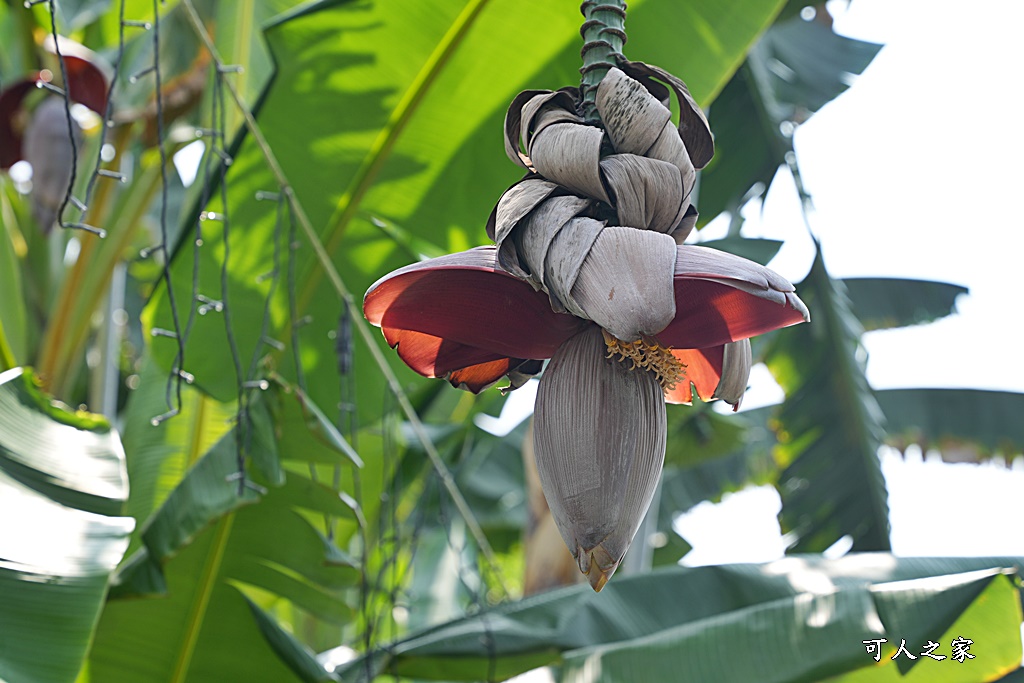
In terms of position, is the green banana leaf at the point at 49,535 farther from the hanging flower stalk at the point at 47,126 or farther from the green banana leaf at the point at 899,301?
the green banana leaf at the point at 899,301

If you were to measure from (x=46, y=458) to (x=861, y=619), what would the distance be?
83cm

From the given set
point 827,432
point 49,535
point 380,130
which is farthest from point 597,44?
point 827,432

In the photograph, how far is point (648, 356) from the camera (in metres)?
0.44

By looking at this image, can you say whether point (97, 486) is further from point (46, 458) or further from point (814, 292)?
point (814, 292)

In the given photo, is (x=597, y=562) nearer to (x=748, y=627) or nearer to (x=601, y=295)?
(x=601, y=295)

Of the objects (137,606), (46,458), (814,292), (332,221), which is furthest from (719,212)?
(46,458)

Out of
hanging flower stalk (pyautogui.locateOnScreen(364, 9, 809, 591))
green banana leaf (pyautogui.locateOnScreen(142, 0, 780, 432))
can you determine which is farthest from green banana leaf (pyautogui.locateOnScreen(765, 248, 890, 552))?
hanging flower stalk (pyautogui.locateOnScreen(364, 9, 809, 591))

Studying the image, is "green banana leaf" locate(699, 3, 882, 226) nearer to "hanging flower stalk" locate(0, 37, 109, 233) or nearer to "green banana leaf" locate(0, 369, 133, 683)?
"hanging flower stalk" locate(0, 37, 109, 233)

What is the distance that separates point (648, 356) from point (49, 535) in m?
0.62

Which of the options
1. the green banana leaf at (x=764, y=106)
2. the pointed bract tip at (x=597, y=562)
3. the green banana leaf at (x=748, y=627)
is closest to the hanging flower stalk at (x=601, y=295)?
the pointed bract tip at (x=597, y=562)

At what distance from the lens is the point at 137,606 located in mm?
1242

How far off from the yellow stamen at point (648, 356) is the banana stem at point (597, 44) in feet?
0.35

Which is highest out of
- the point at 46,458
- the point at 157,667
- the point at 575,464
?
the point at 575,464

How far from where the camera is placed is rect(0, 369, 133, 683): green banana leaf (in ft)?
2.51
